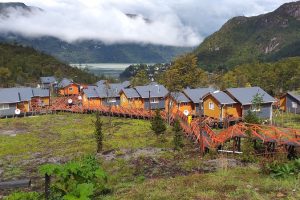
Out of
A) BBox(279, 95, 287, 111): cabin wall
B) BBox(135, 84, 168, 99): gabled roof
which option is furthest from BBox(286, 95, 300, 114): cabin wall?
BBox(135, 84, 168, 99): gabled roof

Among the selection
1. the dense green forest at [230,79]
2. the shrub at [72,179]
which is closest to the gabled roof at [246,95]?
the dense green forest at [230,79]

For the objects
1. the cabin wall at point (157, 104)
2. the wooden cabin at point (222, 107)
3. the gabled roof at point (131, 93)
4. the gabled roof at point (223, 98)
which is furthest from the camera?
the cabin wall at point (157, 104)

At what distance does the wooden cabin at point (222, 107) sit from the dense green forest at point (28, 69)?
274 ft

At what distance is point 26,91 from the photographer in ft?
231

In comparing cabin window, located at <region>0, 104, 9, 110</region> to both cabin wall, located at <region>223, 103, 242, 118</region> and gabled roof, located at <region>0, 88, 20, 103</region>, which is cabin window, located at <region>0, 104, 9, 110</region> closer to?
gabled roof, located at <region>0, 88, 20, 103</region>

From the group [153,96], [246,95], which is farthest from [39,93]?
[246,95]

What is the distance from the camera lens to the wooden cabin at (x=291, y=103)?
59.7 meters

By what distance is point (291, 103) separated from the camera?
60.6 m

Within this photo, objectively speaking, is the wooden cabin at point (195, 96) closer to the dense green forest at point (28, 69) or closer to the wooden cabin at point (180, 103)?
the wooden cabin at point (180, 103)

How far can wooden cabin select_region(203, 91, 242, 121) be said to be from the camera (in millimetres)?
52344

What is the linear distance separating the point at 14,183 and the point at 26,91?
51000 millimetres

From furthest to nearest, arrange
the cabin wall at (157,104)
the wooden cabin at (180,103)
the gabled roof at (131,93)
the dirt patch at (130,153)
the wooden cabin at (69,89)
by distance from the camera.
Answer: the wooden cabin at (69,89)
the cabin wall at (157,104)
the gabled roof at (131,93)
the wooden cabin at (180,103)
the dirt patch at (130,153)

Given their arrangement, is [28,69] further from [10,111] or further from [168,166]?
[168,166]

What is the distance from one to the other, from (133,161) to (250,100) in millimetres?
29926
